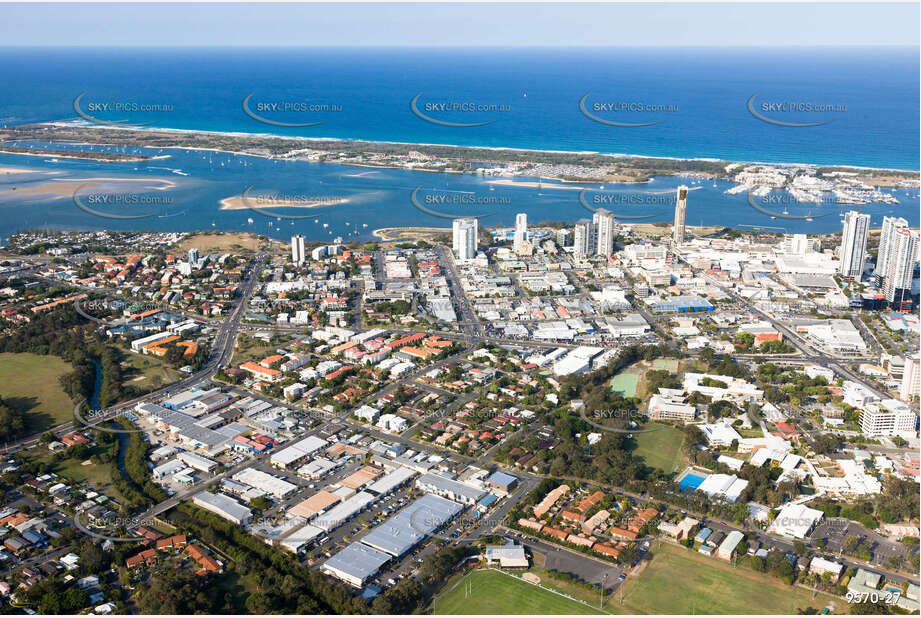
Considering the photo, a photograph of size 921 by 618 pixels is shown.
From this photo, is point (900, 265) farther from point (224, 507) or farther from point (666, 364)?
point (224, 507)

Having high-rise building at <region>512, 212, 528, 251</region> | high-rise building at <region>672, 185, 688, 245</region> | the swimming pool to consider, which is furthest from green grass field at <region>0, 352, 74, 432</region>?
high-rise building at <region>672, 185, 688, 245</region>

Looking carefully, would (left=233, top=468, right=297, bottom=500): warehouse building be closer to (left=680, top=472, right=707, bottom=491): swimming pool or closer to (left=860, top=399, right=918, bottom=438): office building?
(left=680, top=472, right=707, bottom=491): swimming pool

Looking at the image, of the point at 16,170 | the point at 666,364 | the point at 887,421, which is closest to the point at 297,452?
the point at 666,364

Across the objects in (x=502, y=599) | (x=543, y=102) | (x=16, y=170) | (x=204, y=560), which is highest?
(x=543, y=102)

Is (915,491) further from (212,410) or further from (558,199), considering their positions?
(558,199)

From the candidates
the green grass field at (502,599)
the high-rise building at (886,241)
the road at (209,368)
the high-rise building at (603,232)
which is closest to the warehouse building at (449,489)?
the green grass field at (502,599)

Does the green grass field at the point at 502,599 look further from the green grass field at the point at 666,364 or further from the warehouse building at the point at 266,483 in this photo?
the green grass field at the point at 666,364
